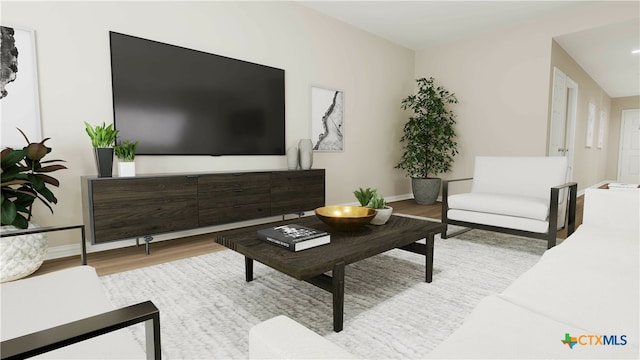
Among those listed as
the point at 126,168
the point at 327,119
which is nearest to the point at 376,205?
the point at 126,168

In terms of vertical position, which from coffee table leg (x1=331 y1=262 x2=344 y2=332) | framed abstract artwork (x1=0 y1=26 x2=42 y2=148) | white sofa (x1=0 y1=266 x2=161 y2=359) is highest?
framed abstract artwork (x1=0 y1=26 x2=42 y2=148)

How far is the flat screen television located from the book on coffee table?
181 centimetres

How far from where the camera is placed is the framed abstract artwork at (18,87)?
2258mm

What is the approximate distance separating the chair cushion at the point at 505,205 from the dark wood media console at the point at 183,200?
159cm

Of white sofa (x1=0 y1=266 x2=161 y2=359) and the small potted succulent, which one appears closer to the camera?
white sofa (x1=0 y1=266 x2=161 y2=359)

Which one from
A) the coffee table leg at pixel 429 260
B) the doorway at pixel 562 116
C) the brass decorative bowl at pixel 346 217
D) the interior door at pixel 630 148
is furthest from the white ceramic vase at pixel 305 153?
the interior door at pixel 630 148

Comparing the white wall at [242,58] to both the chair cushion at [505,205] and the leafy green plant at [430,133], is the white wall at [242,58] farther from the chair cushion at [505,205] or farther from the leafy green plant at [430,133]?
the chair cushion at [505,205]

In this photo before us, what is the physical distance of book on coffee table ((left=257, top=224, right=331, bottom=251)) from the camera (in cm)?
151

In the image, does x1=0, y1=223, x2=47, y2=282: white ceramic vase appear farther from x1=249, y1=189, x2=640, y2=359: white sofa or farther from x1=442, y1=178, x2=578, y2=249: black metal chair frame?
x1=442, y1=178, x2=578, y2=249: black metal chair frame

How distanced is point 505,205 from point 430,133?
9.05 feet

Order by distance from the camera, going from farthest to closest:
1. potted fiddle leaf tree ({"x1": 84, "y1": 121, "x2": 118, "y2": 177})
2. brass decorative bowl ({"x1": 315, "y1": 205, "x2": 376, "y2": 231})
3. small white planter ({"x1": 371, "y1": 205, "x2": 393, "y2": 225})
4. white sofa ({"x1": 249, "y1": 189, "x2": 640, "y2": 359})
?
potted fiddle leaf tree ({"x1": 84, "y1": 121, "x2": 118, "y2": 177}) → small white planter ({"x1": 371, "y1": 205, "x2": 393, "y2": 225}) → brass decorative bowl ({"x1": 315, "y1": 205, "x2": 376, "y2": 231}) → white sofa ({"x1": 249, "y1": 189, "x2": 640, "y2": 359})

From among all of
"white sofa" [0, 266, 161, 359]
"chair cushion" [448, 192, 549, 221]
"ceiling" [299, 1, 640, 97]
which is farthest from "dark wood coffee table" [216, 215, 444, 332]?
"ceiling" [299, 1, 640, 97]

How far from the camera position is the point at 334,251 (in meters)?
1.50

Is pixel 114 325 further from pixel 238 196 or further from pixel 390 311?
pixel 238 196
